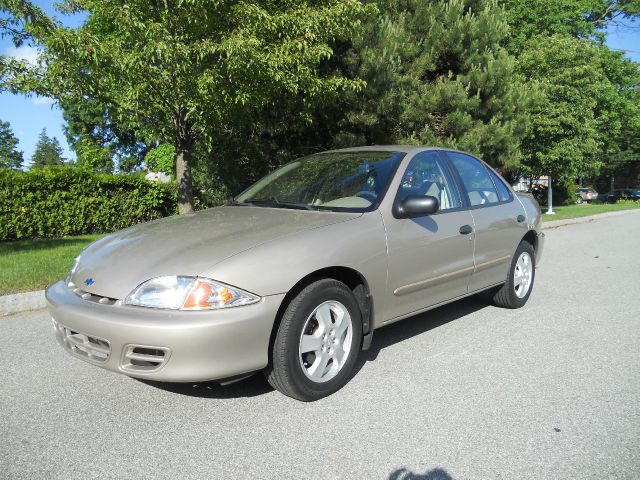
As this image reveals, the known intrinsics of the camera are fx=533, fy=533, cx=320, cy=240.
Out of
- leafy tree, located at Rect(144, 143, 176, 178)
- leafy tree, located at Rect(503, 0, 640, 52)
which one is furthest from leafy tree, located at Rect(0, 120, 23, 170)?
leafy tree, located at Rect(503, 0, 640, 52)

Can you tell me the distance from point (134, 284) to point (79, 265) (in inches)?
31.2

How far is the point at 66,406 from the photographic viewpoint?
320cm

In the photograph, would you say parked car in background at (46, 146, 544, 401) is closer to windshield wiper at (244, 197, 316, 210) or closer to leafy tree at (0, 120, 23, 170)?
windshield wiper at (244, 197, 316, 210)

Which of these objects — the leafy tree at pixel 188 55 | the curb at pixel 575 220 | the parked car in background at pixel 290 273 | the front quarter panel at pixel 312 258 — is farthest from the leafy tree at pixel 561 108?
the front quarter panel at pixel 312 258

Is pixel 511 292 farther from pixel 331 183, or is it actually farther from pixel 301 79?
pixel 301 79

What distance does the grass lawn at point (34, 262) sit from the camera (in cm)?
613

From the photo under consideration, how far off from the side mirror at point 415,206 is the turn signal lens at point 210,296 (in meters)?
1.41

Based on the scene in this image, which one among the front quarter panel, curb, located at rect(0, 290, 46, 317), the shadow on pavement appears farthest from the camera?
curb, located at rect(0, 290, 46, 317)

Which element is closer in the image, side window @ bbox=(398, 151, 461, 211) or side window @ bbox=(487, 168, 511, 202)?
side window @ bbox=(398, 151, 461, 211)

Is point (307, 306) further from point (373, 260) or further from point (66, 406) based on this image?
point (66, 406)

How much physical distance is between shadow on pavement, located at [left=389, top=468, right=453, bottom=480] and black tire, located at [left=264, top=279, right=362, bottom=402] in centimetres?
Result: 82

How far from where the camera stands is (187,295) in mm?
2797

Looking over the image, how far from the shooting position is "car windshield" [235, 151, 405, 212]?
3863mm

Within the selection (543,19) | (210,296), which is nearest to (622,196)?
(543,19)
